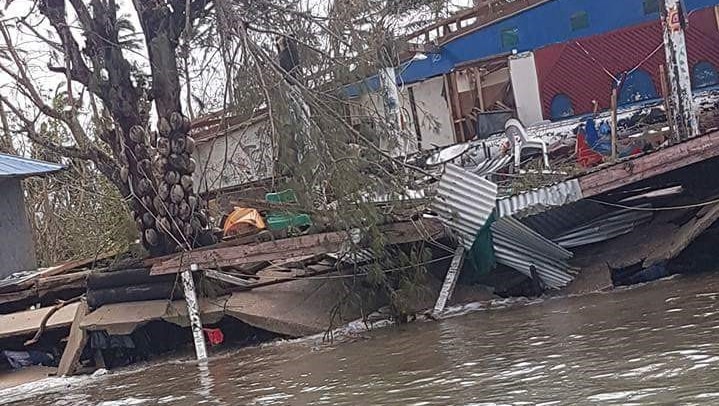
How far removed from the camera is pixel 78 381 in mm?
12828

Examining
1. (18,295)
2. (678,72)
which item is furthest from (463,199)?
(18,295)

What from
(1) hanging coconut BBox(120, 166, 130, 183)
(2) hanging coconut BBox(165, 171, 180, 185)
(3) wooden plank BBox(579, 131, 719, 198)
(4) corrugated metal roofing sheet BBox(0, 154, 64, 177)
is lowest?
(3) wooden plank BBox(579, 131, 719, 198)

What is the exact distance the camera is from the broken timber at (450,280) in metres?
12.6

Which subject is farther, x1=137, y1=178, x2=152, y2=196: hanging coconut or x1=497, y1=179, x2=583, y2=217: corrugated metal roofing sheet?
x1=137, y1=178, x2=152, y2=196: hanging coconut

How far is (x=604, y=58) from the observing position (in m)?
19.5

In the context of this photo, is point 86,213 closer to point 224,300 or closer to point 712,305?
point 224,300

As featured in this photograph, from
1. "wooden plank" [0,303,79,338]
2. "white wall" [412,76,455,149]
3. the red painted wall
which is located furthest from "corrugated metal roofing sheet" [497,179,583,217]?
"white wall" [412,76,455,149]

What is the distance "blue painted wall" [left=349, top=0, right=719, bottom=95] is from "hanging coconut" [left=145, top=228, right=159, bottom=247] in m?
6.81

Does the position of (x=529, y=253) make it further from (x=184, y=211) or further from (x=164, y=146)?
(x=164, y=146)

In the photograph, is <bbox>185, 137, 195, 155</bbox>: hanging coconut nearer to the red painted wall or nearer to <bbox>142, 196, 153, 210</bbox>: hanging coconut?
<bbox>142, 196, 153, 210</bbox>: hanging coconut

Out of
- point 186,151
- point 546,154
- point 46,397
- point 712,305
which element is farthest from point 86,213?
point 712,305

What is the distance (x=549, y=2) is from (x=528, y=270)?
9.01 m

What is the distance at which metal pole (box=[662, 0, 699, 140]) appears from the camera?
43.1ft

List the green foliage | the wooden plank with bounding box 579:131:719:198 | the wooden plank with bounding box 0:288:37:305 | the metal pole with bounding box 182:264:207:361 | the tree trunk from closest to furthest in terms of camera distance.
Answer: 1. the wooden plank with bounding box 579:131:719:198
2. the metal pole with bounding box 182:264:207:361
3. the tree trunk
4. the wooden plank with bounding box 0:288:37:305
5. the green foliage
